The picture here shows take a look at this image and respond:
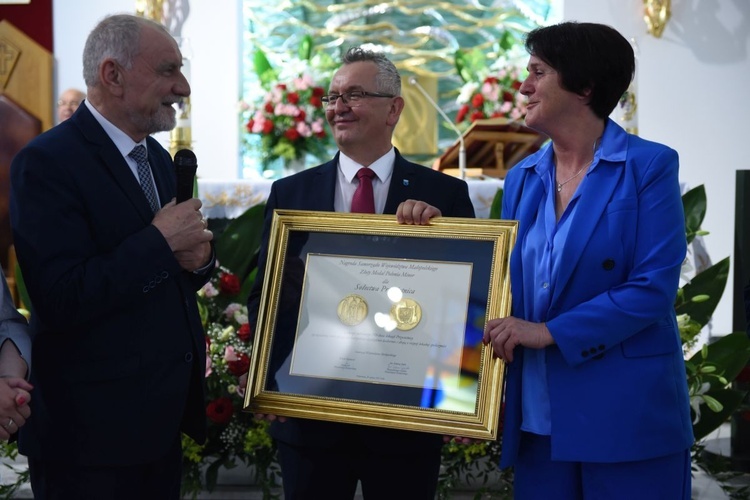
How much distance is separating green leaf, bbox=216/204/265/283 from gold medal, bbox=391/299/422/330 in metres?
1.84

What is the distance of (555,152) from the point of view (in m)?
2.32

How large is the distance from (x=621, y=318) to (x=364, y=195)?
2.86ft

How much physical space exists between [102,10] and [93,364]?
579 cm

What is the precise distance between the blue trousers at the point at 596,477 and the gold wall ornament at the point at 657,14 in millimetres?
5356

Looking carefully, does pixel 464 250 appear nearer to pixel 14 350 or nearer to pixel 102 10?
pixel 14 350

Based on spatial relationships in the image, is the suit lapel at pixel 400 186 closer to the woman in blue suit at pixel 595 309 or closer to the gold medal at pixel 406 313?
the gold medal at pixel 406 313

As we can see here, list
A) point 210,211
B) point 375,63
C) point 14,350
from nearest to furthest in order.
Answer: point 14,350 → point 375,63 → point 210,211

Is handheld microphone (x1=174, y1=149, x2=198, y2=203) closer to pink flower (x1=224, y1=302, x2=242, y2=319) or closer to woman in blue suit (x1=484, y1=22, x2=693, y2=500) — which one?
woman in blue suit (x1=484, y1=22, x2=693, y2=500)

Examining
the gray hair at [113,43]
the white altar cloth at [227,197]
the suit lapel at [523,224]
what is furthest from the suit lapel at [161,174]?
the white altar cloth at [227,197]

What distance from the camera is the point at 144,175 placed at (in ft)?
7.51

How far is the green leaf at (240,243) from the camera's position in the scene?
412 cm

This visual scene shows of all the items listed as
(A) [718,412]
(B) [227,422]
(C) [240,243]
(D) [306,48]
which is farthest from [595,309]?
(D) [306,48]

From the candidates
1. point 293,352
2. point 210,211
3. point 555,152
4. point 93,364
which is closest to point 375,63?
point 555,152

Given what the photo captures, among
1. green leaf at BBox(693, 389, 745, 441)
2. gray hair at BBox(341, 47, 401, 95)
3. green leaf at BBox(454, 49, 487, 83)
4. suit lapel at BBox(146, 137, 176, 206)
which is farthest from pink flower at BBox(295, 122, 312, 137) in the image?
suit lapel at BBox(146, 137, 176, 206)
